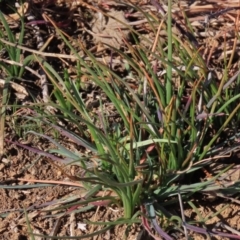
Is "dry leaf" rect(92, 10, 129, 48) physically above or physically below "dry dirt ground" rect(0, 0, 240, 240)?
above

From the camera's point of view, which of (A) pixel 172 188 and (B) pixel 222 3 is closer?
(A) pixel 172 188

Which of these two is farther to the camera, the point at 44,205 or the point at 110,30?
the point at 110,30

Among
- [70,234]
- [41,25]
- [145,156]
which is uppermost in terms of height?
[41,25]

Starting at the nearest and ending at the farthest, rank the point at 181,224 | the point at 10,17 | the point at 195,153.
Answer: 1. the point at 181,224
2. the point at 195,153
3. the point at 10,17

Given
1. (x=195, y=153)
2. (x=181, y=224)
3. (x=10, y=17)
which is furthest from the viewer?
(x=10, y=17)

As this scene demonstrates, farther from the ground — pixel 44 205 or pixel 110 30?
pixel 110 30

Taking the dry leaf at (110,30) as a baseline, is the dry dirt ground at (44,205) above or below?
below

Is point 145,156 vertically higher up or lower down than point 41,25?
lower down

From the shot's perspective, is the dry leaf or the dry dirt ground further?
the dry leaf

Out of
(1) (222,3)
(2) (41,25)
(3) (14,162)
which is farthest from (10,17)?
(1) (222,3)

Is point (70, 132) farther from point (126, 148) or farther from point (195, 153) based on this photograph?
point (195, 153)

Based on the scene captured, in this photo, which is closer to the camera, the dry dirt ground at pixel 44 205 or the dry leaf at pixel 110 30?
the dry dirt ground at pixel 44 205
